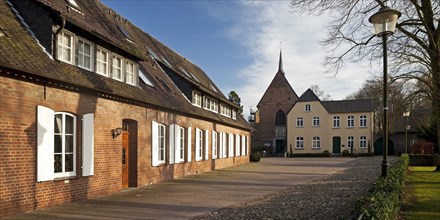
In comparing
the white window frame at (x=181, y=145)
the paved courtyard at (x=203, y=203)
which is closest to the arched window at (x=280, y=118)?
the white window frame at (x=181, y=145)

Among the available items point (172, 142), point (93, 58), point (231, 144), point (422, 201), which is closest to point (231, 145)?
point (231, 144)

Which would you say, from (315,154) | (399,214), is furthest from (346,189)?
(315,154)

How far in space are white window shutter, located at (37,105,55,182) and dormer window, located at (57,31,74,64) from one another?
6.55 feet

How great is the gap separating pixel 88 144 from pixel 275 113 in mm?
51072

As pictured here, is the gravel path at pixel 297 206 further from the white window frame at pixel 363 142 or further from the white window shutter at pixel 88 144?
the white window frame at pixel 363 142

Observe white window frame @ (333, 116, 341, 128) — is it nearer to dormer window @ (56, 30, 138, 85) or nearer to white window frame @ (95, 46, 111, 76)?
dormer window @ (56, 30, 138, 85)

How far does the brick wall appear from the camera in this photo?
858 cm

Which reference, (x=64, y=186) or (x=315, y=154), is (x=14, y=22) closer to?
(x=64, y=186)

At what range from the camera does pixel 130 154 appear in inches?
568

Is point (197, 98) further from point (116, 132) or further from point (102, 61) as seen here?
point (116, 132)

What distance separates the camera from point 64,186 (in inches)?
407

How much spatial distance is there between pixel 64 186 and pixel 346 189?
31.8ft

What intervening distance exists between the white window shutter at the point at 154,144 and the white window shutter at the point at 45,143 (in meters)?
5.80

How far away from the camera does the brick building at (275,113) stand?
198 feet
